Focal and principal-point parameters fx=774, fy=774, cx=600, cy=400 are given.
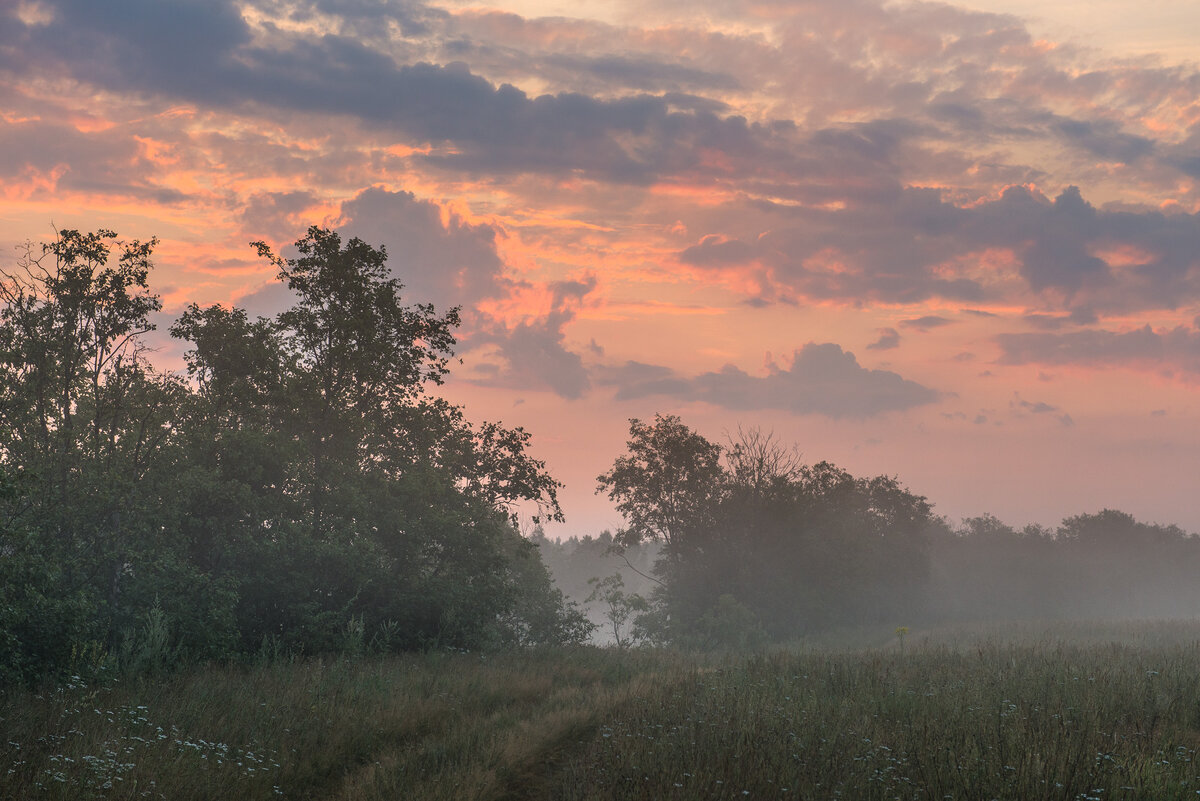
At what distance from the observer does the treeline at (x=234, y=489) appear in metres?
17.1

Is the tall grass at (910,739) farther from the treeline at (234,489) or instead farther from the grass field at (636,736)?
the treeline at (234,489)

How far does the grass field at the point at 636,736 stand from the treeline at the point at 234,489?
303cm

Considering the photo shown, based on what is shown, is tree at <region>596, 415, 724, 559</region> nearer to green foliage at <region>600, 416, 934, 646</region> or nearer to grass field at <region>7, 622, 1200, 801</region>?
green foliage at <region>600, 416, 934, 646</region>

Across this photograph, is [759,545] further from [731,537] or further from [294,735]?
[294,735]

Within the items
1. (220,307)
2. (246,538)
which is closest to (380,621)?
(246,538)

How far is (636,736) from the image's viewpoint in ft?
33.5

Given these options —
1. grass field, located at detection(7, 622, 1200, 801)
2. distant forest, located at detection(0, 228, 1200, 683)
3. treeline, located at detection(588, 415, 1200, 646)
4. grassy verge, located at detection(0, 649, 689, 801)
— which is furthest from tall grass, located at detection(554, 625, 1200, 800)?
treeline, located at detection(588, 415, 1200, 646)

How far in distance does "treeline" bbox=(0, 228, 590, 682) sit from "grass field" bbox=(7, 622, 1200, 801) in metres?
3.03

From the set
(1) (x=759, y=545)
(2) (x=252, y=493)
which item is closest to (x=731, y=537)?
(1) (x=759, y=545)

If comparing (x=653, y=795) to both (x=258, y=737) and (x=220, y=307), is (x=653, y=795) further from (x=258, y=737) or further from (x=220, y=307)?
(x=220, y=307)

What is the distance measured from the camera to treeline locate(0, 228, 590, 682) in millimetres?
17094

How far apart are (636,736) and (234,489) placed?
600 inches

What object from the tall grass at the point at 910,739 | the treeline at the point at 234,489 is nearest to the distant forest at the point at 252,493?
the treeline at the point at 234,489

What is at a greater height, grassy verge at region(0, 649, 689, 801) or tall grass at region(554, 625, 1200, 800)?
tall grass at region(554, 625, 1200, 800)
